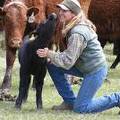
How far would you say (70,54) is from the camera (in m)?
7.64

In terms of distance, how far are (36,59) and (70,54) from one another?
57 cm

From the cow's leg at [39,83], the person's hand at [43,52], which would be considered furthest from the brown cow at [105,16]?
the person's hand at [43,52]

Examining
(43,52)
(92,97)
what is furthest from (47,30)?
(92,97)

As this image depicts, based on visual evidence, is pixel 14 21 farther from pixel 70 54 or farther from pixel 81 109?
pixel 81 109

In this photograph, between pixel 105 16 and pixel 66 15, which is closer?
pixel 66 15

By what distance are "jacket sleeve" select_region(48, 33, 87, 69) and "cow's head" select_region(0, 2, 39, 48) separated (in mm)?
2032

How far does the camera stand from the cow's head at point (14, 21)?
31.7 ft

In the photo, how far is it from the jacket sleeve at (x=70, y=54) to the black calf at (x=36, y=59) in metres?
0.28

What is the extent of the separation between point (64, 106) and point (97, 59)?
0.95 metres

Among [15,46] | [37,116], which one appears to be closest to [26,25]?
[15,46]

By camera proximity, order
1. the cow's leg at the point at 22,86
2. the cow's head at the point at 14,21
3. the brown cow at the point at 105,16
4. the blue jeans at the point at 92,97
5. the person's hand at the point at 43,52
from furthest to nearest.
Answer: the brown cow at the point at 105,16, the cow's head at the point at 14,21, the cow's leg at the point at 22,86, the blue jeans at the point at 92,97, the person's hand at the point at 43,52

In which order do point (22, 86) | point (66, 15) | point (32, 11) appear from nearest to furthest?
point (66, 15) → point (22, 86) → point (32, 11)

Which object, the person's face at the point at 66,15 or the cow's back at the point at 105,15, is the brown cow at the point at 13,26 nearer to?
the person's face at the point at 66,15

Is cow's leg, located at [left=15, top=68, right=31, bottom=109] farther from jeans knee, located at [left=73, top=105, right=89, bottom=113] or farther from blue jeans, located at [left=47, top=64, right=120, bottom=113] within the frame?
jeans knee, located at [left=73, top=105, right=89, bottom=113]
